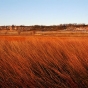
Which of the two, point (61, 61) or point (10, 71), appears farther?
point (61, 61)

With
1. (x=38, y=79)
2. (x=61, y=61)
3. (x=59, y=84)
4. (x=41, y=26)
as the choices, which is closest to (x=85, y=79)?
(x=59, y=84)

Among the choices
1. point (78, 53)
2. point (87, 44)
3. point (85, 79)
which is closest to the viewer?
point (85, 79)

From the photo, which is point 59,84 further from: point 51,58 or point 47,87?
point 51,58

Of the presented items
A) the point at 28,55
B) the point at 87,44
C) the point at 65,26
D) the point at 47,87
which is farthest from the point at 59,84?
the point at 65,26

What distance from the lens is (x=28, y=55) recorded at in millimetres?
5020

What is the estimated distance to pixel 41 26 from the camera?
210 ft

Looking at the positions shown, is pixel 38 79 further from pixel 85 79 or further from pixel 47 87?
pixel 85 79

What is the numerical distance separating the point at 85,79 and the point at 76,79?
0.13m

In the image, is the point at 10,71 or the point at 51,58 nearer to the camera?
the point at 10,71

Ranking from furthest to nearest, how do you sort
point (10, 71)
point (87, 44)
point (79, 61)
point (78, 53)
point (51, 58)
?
point (87, 44), point (78, 53), point (51, 58), point (79, 61), point (10, 71)

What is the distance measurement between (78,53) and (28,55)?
108 centimetres

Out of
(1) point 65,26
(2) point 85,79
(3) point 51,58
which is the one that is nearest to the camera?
(2) point 85,79

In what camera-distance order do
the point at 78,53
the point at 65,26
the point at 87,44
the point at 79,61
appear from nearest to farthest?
the point at 79,61
the point at 78,53
the point at 87,44
the point at 65,26

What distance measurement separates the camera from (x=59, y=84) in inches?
135
